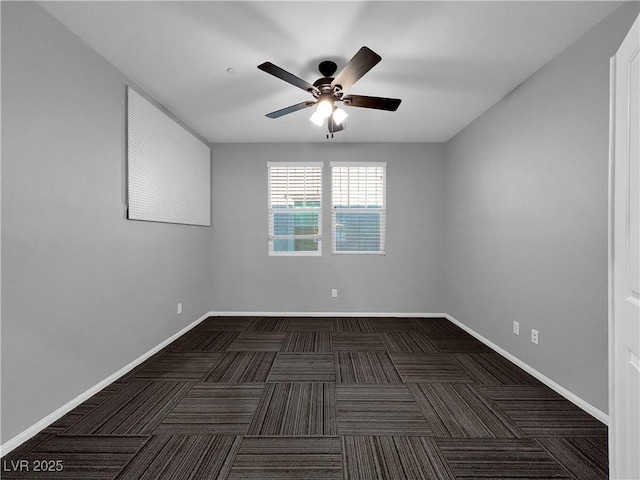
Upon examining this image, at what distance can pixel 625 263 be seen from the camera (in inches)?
44.5

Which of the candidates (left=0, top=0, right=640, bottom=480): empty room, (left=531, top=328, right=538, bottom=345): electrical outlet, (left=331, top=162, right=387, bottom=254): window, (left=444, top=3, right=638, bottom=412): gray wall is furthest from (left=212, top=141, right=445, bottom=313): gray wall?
(left=531, top=328, right=538, bottom=345): electrical outlet

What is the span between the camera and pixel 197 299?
4301mm

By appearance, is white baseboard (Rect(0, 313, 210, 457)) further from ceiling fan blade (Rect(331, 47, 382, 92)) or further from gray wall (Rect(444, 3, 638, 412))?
gray wall (Rect(444, 3, 638, 412))

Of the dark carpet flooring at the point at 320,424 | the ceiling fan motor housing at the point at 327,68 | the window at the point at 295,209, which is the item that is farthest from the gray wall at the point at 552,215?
the window at the point at 295,209

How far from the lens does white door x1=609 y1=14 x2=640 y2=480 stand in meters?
1.05

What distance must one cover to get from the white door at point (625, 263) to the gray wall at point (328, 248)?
3538 mm

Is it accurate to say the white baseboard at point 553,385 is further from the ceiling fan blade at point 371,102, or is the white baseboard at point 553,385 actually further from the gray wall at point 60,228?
the gray wall at point 60,228

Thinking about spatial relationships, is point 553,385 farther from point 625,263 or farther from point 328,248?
point 328,248

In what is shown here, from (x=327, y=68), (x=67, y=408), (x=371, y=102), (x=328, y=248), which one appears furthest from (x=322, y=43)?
(x=67, y=408)

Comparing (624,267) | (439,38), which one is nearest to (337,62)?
(439,38)

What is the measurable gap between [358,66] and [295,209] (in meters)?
2.87

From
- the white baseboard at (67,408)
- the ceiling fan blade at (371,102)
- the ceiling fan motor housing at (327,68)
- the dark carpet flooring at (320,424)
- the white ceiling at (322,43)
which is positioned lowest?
the dark carpet flooring at (320,424)

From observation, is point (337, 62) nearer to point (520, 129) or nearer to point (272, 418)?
point (520, 129)

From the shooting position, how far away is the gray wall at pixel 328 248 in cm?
475
